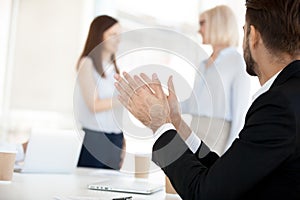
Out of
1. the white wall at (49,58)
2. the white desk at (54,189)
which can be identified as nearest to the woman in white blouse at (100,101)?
the white desk at (54,189)

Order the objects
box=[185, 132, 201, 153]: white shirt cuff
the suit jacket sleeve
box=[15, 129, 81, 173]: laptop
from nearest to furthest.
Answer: the suit jacket sleeve, box=[185, 132, 201, 153]: white shirt cuff, box=[15, 129, 81, 173]: laptop

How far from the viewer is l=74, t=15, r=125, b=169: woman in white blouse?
60.5 inches

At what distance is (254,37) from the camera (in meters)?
1.24

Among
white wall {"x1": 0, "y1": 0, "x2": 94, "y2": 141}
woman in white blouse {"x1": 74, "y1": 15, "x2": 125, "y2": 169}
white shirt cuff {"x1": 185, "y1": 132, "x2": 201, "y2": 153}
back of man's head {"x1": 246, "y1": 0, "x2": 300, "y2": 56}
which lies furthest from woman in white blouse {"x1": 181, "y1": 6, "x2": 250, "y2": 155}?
white wall {"x1": 0, "y1": 0, "x2": 94, "y2": 141}

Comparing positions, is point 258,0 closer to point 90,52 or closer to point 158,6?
point 90,52

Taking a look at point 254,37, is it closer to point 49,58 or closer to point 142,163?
point 142,163

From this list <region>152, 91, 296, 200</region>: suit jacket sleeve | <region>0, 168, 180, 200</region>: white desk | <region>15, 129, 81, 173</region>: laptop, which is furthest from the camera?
<region>15, 129, 81, 173</region>: laptop

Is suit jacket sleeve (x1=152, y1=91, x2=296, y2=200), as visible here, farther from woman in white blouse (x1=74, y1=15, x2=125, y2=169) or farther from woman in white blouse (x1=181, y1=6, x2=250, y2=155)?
woman in white blouse (x1=181, y1=6, x2=250, y2=155)

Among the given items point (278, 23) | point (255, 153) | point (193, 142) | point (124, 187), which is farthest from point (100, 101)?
point (255, 153)

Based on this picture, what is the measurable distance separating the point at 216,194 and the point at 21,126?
3.14m

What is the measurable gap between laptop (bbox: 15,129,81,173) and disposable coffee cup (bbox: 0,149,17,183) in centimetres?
24

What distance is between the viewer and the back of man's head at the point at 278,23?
1175 mm

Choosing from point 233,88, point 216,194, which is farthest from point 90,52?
point 216,194

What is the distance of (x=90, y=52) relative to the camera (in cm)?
270
